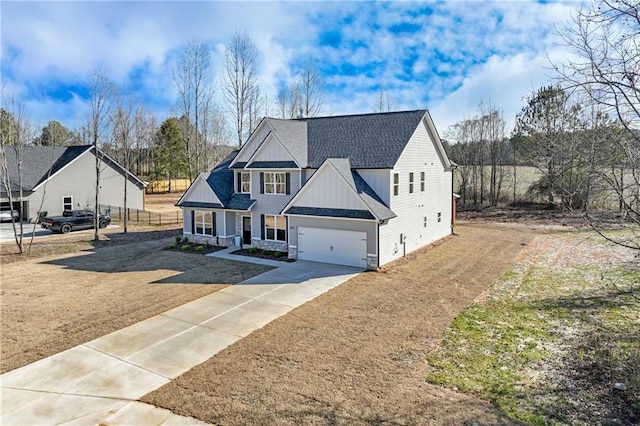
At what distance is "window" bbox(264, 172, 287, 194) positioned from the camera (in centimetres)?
2120

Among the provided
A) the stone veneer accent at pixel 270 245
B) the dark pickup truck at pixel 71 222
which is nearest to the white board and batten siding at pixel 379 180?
the stone veneer accent at pixel 270 245

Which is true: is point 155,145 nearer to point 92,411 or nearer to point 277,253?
point 277,253

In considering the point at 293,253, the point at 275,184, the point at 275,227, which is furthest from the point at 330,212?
the point at 275,184

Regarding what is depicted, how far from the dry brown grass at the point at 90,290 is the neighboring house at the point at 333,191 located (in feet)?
9.55

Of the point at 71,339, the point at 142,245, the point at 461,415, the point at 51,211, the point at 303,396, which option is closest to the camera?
the point at 461,415

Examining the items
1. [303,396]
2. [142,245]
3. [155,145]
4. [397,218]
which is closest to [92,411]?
[303,396]

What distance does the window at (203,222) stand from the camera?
23.2 metres

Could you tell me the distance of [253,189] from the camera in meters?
22.1

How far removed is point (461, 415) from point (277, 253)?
47.1ft

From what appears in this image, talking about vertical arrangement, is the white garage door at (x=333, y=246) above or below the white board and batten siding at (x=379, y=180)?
below

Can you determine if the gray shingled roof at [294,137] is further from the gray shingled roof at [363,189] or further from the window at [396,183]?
the window at [396,183]

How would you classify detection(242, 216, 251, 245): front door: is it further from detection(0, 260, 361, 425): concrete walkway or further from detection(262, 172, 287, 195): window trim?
detection(0, 260, 361, 425): concrete walkway

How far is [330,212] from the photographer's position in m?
18.3

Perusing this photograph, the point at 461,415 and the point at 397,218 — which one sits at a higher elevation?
the point at 397,218
